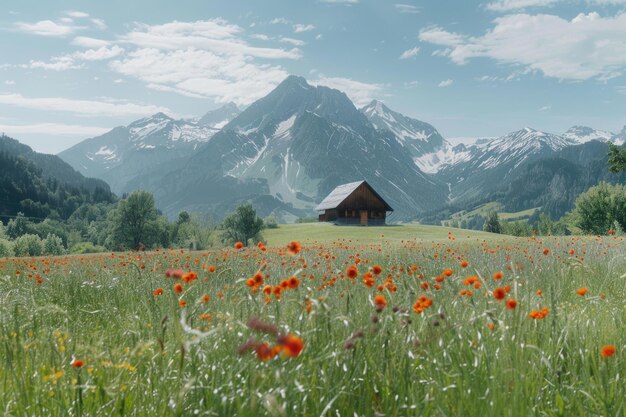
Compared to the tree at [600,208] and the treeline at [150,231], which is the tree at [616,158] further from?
the treeline at [150,231]

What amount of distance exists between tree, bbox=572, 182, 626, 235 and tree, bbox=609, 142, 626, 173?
1445 cm

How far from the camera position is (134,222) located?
7494 cm

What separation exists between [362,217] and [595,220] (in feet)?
118

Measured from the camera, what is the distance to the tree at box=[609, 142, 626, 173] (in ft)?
197

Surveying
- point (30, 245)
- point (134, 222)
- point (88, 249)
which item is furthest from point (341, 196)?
point (30, 245)

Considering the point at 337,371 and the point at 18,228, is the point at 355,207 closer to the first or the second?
the point at 337,371

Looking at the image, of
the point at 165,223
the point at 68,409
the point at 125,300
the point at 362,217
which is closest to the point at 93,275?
the point at 125,300

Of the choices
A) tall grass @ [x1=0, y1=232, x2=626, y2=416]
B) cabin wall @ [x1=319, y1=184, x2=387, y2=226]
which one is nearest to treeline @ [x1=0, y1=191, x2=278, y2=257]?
cabin wall @ [x1=319, y1=184, x2=387, y2=226]

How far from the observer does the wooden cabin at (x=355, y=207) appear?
96.0m

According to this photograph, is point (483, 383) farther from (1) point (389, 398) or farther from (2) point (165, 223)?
(2) point (165, 223)

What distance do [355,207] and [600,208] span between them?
3871cm

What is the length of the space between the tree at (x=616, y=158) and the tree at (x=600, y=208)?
569 inches

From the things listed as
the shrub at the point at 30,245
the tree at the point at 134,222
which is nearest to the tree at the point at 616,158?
the tree at the point at 134,222

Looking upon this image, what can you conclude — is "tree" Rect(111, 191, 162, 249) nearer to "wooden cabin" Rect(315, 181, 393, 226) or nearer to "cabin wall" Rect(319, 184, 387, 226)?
"wooden cabin" Rect(315, 181, 393, 226)
